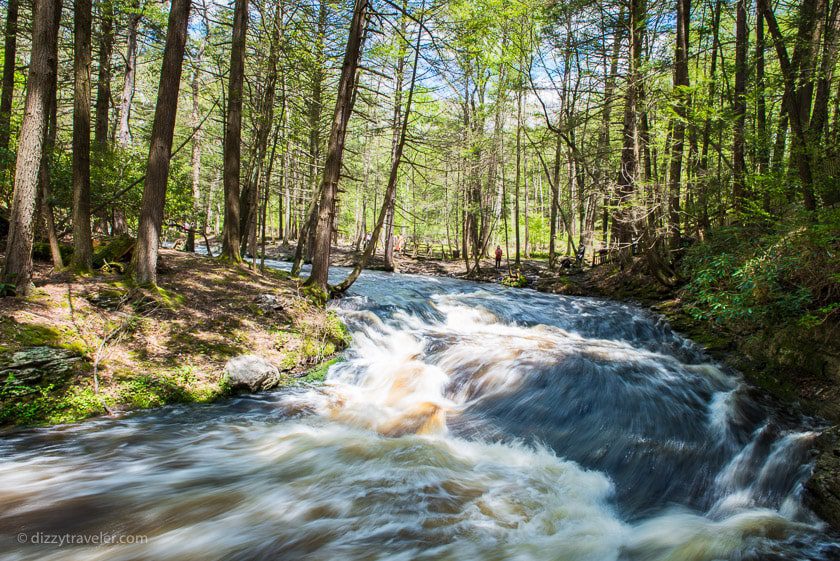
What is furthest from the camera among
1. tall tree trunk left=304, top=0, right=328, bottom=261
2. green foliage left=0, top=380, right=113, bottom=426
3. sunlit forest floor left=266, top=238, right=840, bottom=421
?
tall tree trunk left=304, top=0, right=328, bottom=261

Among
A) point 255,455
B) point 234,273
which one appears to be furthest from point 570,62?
point 255,455

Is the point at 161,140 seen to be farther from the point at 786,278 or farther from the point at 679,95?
the point at 679,95

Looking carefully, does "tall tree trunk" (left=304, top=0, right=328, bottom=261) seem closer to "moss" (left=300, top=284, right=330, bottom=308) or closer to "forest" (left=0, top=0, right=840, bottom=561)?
"forest" (left=0, top=0, right=840, bottom=561)

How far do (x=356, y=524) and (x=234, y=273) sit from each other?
25.8 feet

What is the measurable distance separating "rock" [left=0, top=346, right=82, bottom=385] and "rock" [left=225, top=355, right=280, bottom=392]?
6.26 ft

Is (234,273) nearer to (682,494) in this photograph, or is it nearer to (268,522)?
(268,522)

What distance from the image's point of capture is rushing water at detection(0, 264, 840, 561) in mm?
3477

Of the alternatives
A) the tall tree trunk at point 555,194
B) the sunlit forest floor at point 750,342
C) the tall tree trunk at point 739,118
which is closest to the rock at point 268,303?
the sunlit forest floor at point 750,342

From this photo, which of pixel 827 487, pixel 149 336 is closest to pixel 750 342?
pixel 827 487

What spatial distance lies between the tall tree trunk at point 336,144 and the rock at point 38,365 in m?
5.21

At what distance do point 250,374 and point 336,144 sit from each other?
5.62 meters

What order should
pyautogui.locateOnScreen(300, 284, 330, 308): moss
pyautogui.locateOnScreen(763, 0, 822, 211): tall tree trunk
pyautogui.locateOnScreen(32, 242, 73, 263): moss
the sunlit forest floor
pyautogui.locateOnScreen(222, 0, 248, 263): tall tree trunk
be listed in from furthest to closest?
pyautogui.locateOnScreen(222, 0, 248, 263): tall tree trunk → pyautogui.locateOnScreen(300, 284, 330, 308): moss → pyautogui.locateOnScreen(32, 242, 73, 263): moss → pyautogui.locateOnScreen(763, 0, 822, 211): tall tree trunk → the sunlit forest floor

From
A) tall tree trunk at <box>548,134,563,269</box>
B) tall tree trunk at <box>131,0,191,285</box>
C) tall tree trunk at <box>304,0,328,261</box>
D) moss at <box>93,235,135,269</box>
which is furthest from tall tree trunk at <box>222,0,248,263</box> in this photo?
tall tree trunk at <box>548,134,563,269</box>

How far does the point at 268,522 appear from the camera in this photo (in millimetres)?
3682
